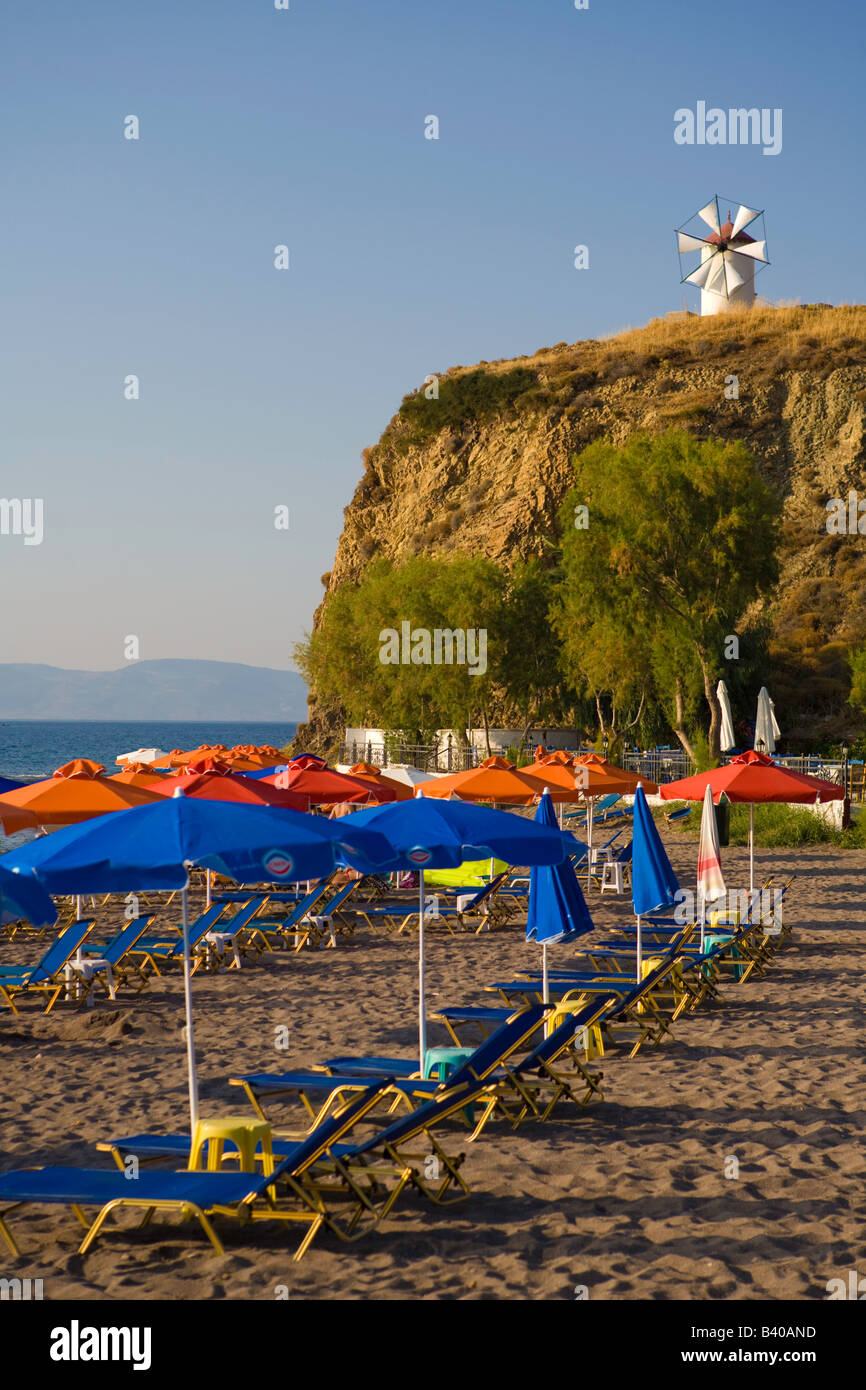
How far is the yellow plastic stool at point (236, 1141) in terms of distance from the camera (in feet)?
19.8

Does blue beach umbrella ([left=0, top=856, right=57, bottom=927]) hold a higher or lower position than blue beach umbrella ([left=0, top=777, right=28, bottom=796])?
higher

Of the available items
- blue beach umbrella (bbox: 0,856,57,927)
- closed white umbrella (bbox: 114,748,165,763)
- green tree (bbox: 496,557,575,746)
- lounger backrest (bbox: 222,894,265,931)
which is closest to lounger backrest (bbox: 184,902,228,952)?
lounger backrest (bbox: 222,894,265,931)

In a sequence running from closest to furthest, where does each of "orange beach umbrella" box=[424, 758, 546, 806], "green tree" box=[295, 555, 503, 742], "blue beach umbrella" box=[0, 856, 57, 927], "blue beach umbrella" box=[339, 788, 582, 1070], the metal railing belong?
"blue beach umbrella" box=[0, 856, 57, 927] → "blue beach umbrella" box=[339, 788, 582, 1070] → "orange beach umbrella" box=[424, 758, 546, 806] → "green tree" box=[295, 555, 503, 742] → the metal railing

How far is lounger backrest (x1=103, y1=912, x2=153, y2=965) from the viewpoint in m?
11.9

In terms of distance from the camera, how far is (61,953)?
1130 centimetres

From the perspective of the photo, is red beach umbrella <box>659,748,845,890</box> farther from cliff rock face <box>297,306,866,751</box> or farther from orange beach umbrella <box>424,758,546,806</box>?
cliff rock face <box>297,306,866,751</box>

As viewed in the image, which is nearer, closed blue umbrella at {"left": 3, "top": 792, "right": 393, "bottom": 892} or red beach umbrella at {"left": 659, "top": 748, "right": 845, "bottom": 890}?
closed blue umbrella at {"left": 3, "top": 792, "right": 393, "bottom": 892}

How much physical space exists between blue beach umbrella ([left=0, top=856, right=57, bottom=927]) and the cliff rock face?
45.8 m

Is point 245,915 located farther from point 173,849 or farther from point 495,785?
point 173,849

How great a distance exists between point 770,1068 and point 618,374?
5984 centimetres

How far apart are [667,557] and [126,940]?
76.2 feet

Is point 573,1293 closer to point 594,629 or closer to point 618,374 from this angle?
point 594,629
